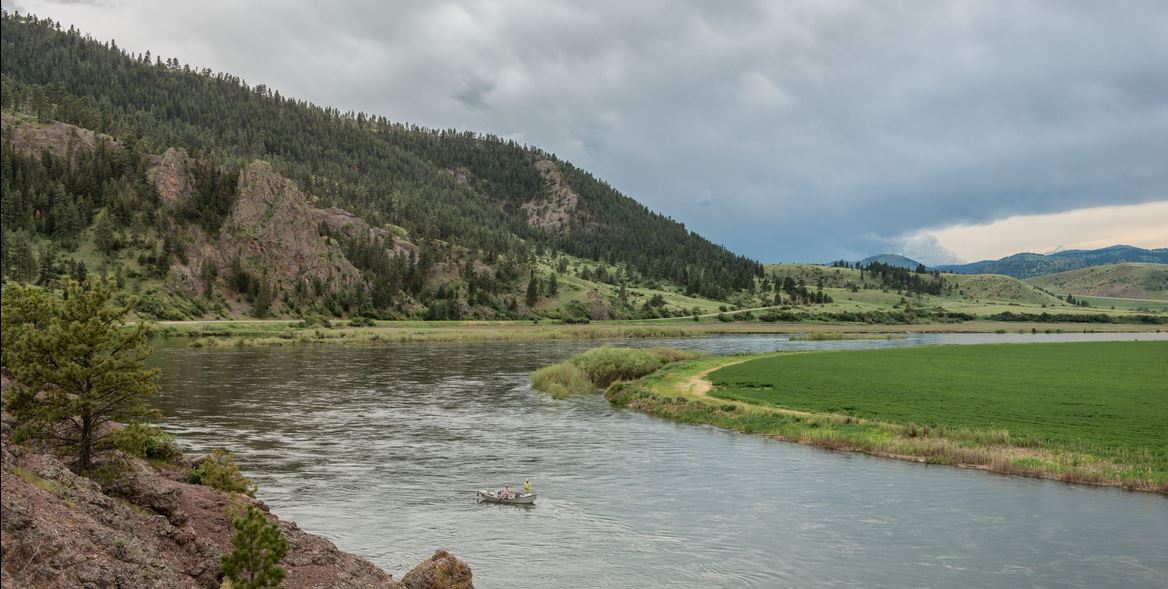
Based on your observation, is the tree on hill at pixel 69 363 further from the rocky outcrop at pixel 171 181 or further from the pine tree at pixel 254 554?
the rocky outcrop at pixel 171 181

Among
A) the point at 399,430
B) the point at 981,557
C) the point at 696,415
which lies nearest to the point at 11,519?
the point at 981,557

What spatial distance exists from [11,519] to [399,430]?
3452 centimetres

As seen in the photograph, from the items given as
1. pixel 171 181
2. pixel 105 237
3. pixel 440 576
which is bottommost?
pixel 440 576

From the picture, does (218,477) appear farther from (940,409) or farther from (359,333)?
(359,333)

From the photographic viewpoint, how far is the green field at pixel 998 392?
40625 mm

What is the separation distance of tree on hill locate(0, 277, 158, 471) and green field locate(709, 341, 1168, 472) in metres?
38.9

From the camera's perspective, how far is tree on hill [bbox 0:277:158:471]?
19.3m

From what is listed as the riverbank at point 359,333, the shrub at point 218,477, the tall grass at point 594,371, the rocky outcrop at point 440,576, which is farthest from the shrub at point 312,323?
the rocky outcrop at point 440,576

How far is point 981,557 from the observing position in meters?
24.8

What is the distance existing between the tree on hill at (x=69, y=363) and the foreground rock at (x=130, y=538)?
1021 mm

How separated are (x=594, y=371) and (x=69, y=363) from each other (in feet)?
178

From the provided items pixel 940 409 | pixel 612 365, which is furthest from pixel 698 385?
pixel 940 409

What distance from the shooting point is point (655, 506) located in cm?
3061

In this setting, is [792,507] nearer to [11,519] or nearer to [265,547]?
[265,547]
